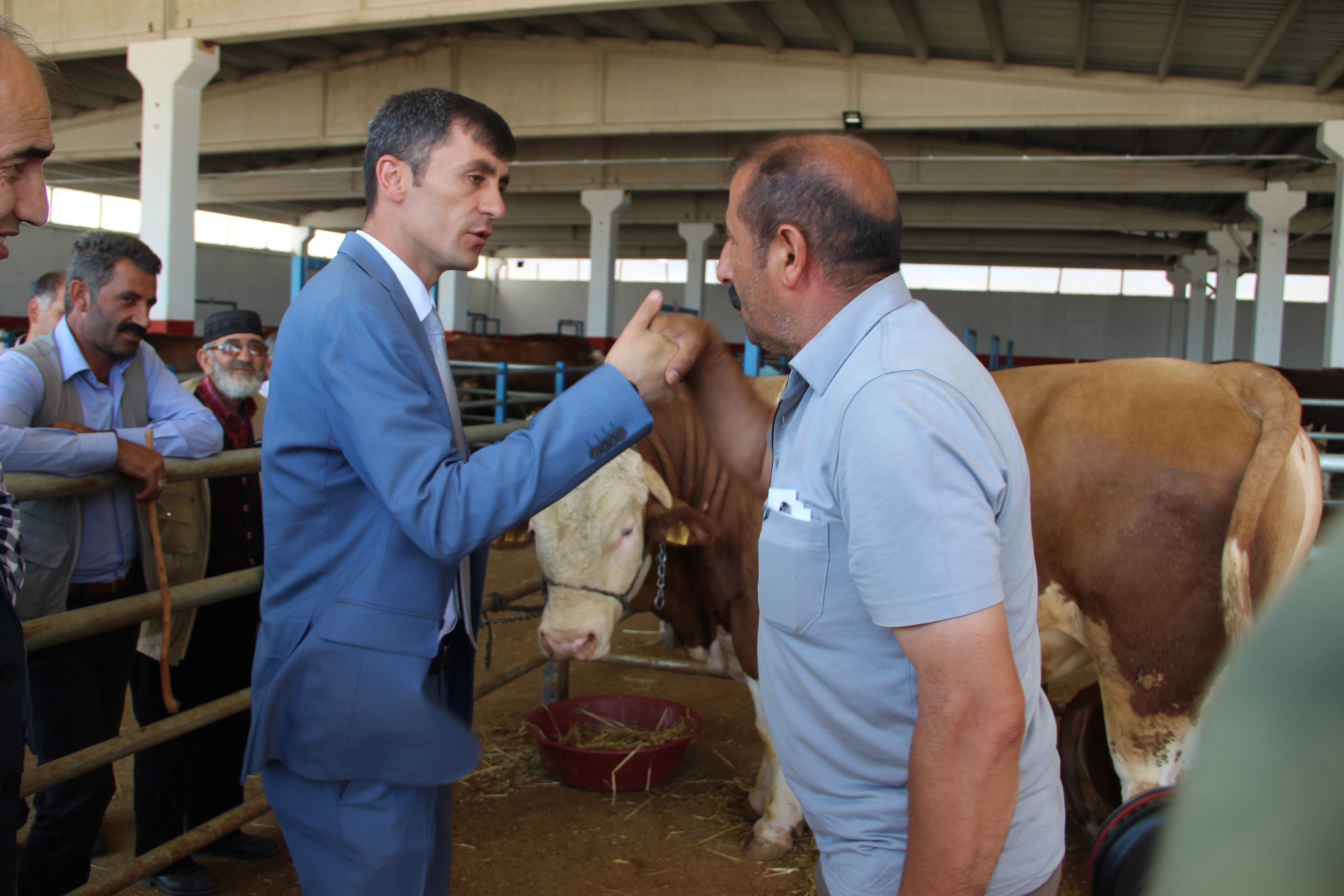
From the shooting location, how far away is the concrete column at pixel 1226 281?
675 inches

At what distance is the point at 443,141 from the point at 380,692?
34.9 inches

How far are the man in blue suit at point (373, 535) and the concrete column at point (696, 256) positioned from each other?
1682 centimetres

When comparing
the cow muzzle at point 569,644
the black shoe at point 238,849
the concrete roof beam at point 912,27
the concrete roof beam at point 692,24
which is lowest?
the black shoe at point 238,849

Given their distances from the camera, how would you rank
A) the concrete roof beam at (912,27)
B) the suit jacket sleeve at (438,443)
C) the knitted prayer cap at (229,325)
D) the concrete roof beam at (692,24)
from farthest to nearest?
the concrete roof beam at (692,24)
the concrete roof beam at (912,27)
the knitted prayer cap at (229,325)
the suit jacket sleeve at (438,443)

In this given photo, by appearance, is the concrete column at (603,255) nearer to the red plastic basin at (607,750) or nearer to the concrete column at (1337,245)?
the concrete column at (1337,245)

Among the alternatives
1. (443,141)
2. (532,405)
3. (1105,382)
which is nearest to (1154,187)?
(532,405)

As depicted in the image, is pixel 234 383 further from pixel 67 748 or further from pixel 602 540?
pixel 602 540

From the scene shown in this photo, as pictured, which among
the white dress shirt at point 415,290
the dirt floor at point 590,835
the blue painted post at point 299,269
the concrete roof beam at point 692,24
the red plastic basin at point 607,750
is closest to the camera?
the white dress shirt at point 415,290

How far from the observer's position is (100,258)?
275cm

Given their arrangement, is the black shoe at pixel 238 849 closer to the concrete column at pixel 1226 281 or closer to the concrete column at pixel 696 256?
the concrete column at pixel 696 256

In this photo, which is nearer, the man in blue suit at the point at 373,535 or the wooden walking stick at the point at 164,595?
the man in blue suit at the point at 373,535

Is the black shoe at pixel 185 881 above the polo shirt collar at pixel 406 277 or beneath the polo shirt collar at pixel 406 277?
beneath

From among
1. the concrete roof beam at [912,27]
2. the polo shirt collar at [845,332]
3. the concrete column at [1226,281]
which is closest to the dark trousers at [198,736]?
the polo shirt collar at [845,332]

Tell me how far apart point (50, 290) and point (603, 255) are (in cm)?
1158
